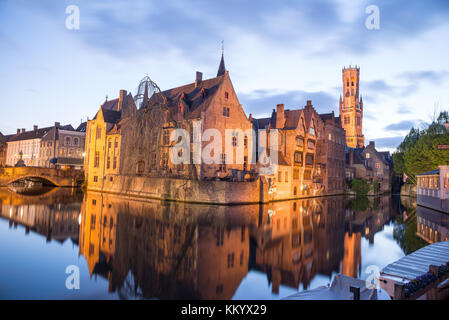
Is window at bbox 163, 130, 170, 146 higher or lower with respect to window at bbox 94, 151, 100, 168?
higher

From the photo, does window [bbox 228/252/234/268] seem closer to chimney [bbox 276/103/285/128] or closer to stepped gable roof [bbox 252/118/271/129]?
chimney [bbox 276/103/285/128]

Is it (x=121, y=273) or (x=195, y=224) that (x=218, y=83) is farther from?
(x=121, y=273)

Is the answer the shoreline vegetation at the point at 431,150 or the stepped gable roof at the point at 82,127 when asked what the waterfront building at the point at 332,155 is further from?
the stepped gable roof at the point at 82,127

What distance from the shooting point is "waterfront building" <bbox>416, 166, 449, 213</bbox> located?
1380 inches

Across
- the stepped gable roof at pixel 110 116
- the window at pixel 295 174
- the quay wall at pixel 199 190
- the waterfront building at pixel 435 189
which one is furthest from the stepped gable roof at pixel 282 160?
the stepped gable roof at pixel 110 116

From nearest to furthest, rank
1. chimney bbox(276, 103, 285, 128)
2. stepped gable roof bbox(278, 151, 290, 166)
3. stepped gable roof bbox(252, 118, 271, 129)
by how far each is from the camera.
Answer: stepped gable roof bbox(278, 151, 290, 166) → chimney bbox(276, 103, 285, 128) → stepped gable roof bbox(252, 118, 271, 129)

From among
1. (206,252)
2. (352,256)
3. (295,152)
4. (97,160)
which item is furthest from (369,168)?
(206,252)

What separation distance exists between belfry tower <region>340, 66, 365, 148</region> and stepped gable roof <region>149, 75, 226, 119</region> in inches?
4278

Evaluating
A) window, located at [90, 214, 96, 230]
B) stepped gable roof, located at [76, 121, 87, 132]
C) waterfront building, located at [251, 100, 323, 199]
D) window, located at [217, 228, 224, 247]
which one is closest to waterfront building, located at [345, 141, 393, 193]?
waterfront building, located at [251, 100, 323, 199]

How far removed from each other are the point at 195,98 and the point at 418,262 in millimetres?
37104

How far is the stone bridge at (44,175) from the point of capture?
58.1 m

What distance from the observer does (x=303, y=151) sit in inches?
2058

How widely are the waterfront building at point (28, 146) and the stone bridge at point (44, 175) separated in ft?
75.3
